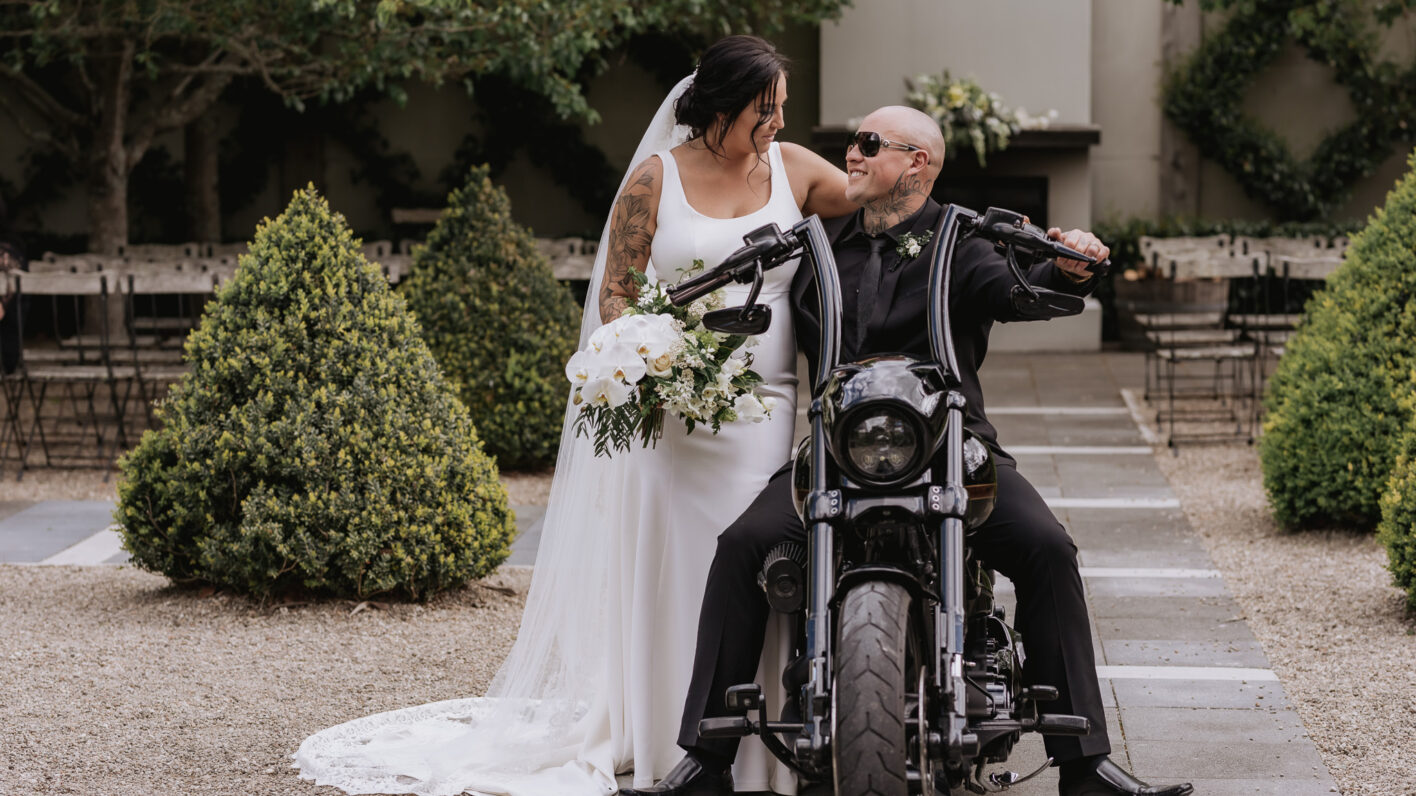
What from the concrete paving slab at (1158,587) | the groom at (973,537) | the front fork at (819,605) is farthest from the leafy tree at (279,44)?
the front fork at (819,605)

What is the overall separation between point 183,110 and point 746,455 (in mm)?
10129

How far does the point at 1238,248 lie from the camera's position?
11797 millimetres

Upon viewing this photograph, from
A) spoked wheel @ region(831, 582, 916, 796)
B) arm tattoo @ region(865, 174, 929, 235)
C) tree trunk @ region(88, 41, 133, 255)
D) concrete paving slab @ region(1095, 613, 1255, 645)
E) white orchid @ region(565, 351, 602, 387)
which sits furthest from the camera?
tree trunk @ region(88, 41, 133, 255)

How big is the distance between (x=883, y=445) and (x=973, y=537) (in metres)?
0.56

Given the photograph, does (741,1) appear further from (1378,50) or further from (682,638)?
(682,638)

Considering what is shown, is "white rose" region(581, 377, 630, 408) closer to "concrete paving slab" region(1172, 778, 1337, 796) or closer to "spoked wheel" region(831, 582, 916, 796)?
"spoked wheel" region(831, 582, 916, 796)

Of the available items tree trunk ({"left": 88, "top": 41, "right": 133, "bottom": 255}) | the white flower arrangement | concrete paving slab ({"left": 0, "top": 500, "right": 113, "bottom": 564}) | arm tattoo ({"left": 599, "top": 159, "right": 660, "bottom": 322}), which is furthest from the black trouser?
the white flower arrangement

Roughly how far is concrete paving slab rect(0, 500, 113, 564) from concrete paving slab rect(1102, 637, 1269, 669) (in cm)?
445

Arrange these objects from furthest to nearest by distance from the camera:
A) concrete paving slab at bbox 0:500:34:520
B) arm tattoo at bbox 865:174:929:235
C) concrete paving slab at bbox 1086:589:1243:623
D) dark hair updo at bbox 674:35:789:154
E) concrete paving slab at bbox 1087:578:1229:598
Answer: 1. concrete paving slab at bbox 0:500:34:520
2. concrete paving slab at bbox 1087:578:1229:598
3. concrete paving slab at bbox 1086:589:1243:623
4. dark hair updo at bbox 674:35:789:154
5. arm tattoo at bbox 865:174:929:235

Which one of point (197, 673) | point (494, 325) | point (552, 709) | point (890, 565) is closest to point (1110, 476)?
point (494, 325)

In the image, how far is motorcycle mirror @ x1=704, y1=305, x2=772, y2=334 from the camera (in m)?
3.33

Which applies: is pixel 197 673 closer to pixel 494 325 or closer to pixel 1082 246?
pixel 1082 246

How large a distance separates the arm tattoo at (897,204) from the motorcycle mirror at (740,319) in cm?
54

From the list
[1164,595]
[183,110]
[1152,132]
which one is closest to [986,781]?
[1164,595]
